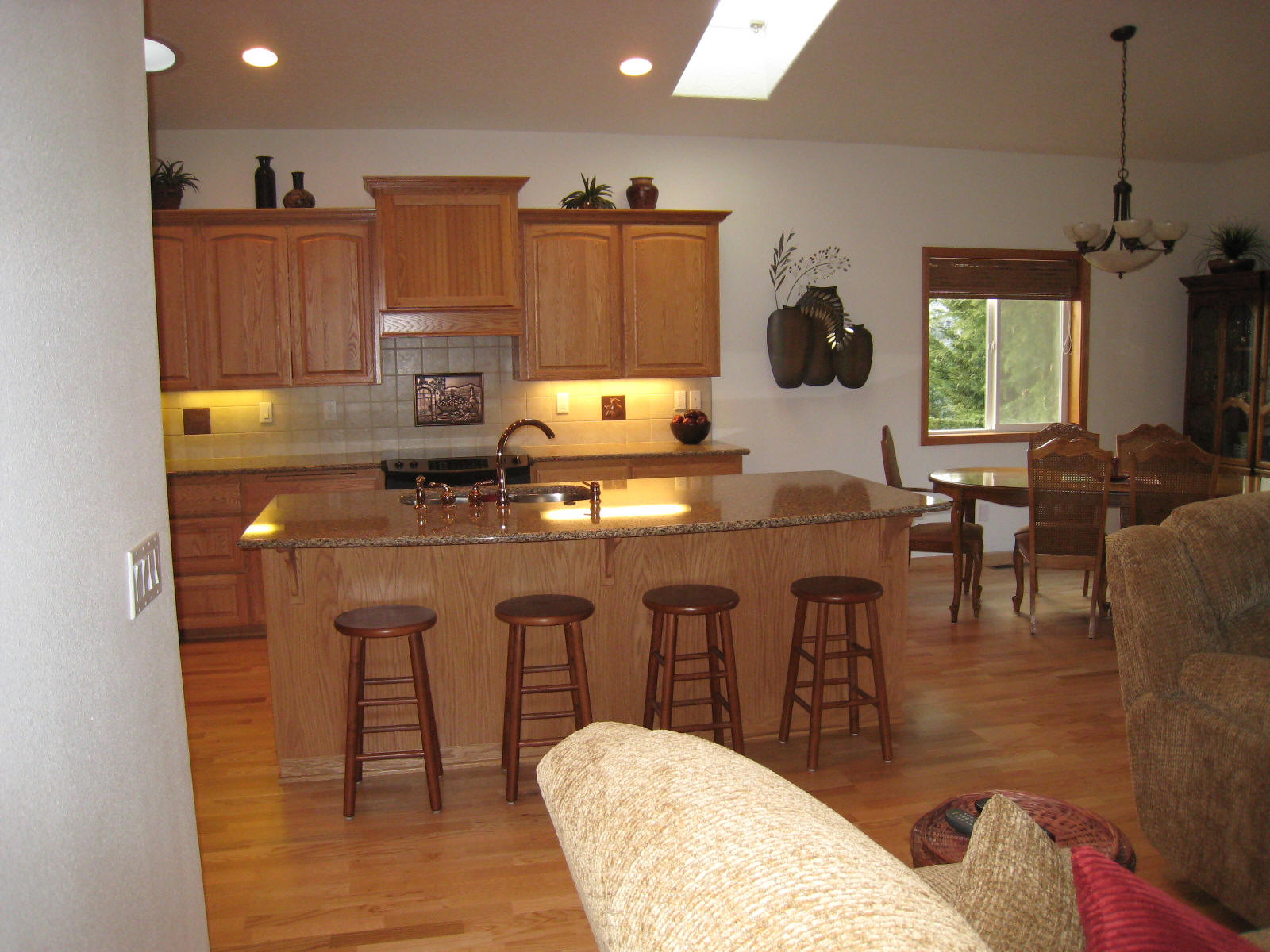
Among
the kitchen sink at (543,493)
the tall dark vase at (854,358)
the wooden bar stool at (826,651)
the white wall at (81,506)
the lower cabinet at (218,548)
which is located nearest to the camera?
the white wall at (81,506)

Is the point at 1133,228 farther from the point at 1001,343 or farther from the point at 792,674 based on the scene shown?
the point at 792,674

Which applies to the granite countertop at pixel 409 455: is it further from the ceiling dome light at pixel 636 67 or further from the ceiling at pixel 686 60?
the ceiling dome light at pixel 636 67

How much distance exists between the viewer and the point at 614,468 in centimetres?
499

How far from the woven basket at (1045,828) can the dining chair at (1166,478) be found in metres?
3.05

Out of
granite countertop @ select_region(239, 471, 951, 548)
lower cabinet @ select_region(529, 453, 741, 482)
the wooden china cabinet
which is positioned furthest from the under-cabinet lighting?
the wooden china cabinet

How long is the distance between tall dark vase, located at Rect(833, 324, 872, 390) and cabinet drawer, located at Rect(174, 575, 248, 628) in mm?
3601

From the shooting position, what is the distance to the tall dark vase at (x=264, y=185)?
4891 millimetres

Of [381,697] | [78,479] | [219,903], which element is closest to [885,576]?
[381,697]

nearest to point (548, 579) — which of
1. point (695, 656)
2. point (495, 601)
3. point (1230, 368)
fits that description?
point (495, 601)

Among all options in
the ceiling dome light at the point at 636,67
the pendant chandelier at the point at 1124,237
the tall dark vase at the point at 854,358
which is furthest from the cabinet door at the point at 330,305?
the pendant chandelier at the point at 1124,237

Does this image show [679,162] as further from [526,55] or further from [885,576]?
[885,576]

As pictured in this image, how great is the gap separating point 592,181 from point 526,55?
936 millimetres

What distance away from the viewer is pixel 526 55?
14.5 ft

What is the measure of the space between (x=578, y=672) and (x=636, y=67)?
313 cm
